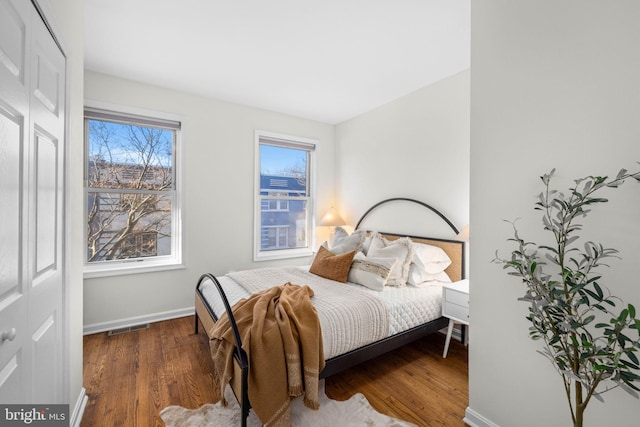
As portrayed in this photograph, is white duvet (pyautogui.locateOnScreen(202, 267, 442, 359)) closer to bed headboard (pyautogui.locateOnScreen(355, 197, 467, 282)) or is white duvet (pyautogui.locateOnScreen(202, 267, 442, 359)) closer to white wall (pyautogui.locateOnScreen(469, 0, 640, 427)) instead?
bed headboard (pyautogui.locateOnScreen(355, 197, 467, 282))

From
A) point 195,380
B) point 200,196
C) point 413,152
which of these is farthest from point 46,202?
point 413,152

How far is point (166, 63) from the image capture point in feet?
9.05

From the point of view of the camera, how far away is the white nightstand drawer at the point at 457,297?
2.29 metres

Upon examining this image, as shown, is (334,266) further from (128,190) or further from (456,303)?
(128,190)

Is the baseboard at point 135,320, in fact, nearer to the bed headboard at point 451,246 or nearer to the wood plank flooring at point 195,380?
the wood plank flooring at point 195,380

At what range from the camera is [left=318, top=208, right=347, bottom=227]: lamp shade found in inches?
170

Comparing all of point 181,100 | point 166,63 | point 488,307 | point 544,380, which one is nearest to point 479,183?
point 488,307

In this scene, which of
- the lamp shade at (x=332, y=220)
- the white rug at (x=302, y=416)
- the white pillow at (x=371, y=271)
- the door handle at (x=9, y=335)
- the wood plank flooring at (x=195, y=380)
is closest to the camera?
the door handle at (x=9, y=335)

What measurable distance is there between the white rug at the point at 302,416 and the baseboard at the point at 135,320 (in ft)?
5.57

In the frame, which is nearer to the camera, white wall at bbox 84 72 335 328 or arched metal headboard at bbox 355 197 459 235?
arched metal headboard at bbox 355 197 459 235

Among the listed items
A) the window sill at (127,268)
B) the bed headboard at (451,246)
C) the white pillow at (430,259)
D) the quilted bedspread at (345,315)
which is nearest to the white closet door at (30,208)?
the quilted bedspread at (345,315)

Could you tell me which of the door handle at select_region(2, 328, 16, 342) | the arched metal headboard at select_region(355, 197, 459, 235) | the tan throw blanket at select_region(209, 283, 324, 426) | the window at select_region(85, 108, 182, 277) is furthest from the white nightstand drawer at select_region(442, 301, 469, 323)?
the window at select_region(85, 108, 182, 277)

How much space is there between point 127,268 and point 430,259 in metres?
3.27

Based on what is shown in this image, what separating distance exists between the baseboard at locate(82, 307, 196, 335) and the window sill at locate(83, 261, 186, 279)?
51 cm
